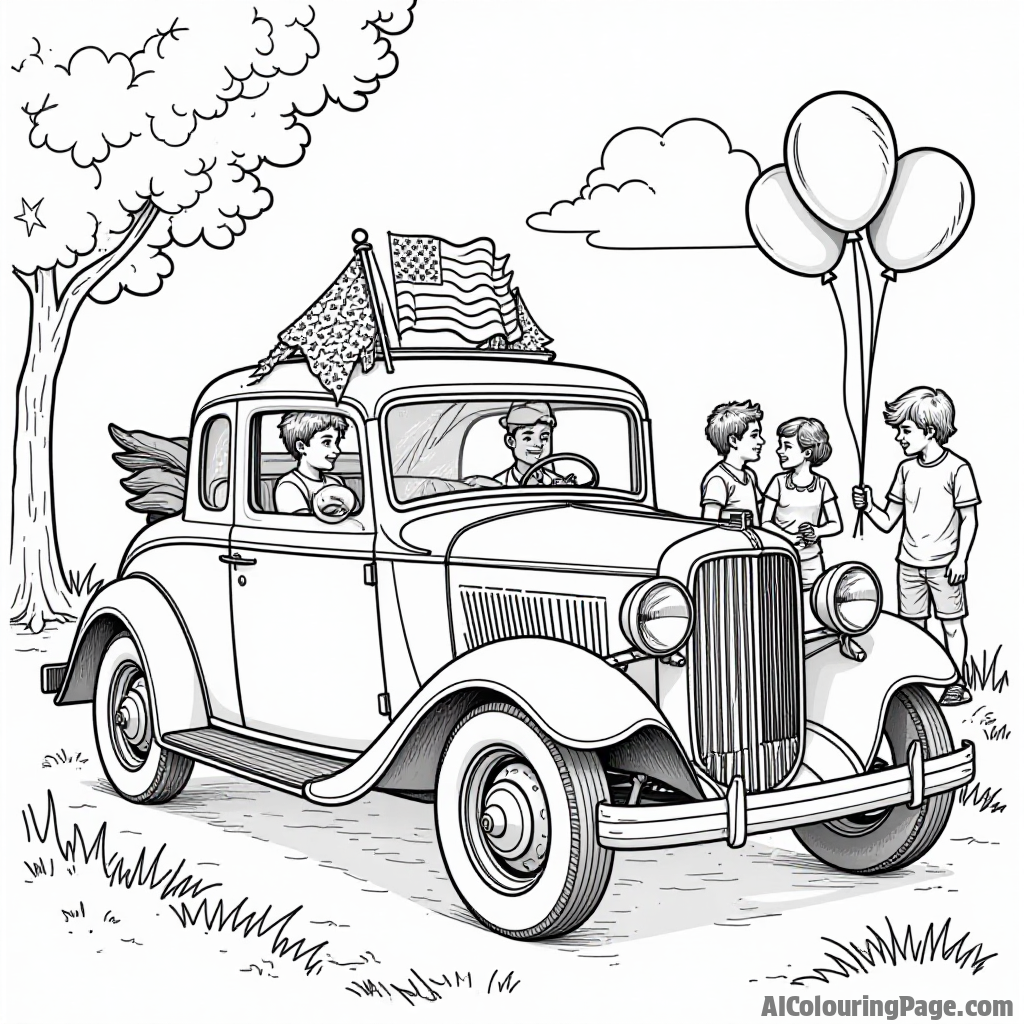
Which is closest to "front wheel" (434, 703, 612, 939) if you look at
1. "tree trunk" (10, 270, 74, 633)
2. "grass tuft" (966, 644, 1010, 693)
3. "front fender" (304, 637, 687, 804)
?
"front fender" (304, 637, 687, 804)

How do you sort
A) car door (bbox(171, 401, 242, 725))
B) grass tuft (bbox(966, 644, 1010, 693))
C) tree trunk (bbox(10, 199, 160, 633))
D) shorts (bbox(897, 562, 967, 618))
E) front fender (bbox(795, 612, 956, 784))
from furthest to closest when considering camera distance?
1. tree trunk (bbox(10, 199, 160, 633))
2. grass tuft (bbox(966, 644, 1010, 693))
3. shorts (bbox(897, 562, 967, 618))
4. car door (bbox(171, 401, 242, 725))
5. front fender (bbox(795, 612, 956, 784))

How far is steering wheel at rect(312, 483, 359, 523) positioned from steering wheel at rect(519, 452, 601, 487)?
85cm

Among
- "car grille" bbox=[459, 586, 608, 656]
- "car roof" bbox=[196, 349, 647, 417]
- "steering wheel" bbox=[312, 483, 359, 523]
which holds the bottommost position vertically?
"car grille" bbox=[459, 586, 608, 656]

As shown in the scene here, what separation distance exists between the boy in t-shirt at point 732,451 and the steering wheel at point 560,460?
1.31 m

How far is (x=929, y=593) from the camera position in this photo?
30.7 ft

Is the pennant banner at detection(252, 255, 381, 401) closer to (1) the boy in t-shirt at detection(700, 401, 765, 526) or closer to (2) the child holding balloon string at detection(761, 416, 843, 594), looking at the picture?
(1) the boy in t-shirt at detection(700, 401, 765, 526)

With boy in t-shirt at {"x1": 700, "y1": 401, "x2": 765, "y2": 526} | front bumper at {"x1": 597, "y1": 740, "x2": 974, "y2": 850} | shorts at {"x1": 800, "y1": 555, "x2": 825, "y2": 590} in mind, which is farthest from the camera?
boy in t-shirt at {"x1": 700, "y1": 401, "x2": 765, "y2": 526}

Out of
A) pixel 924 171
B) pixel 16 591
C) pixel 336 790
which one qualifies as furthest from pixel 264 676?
pixel 16 591

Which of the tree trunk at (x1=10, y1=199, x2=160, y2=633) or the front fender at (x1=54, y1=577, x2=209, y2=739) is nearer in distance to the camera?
the front fender at (x1=54, y1=577, x2=209, y2=739)

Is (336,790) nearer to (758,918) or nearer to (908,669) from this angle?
(758,918)

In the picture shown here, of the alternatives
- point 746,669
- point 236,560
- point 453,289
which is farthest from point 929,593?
point 236,560

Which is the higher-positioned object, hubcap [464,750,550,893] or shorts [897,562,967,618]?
shorts [897,562,967,618]

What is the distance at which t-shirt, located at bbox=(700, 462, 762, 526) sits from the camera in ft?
28.7

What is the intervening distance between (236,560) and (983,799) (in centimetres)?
419
